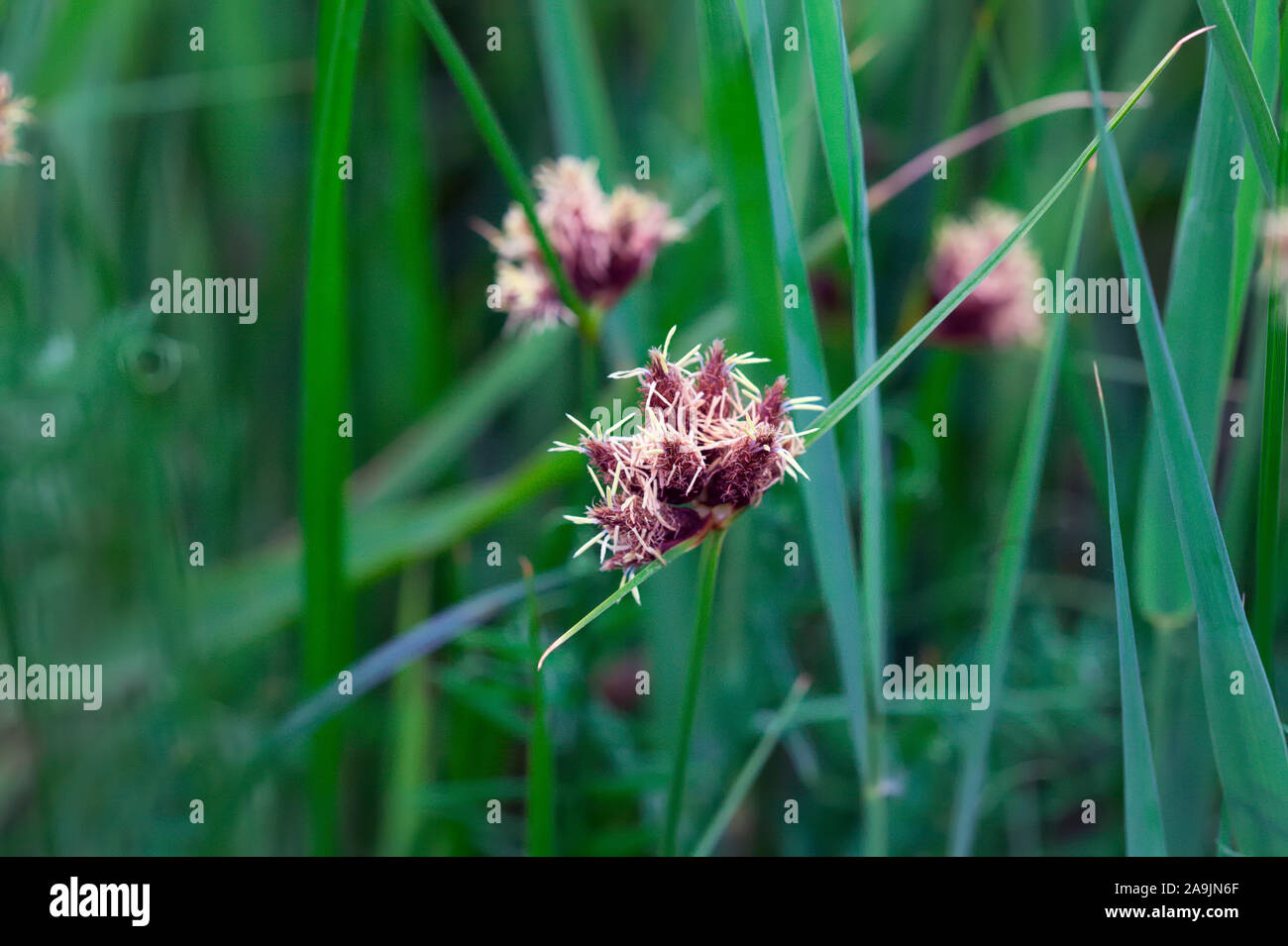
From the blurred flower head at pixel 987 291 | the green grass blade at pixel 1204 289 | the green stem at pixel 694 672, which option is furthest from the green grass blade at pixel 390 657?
the blurred flower head at pixel 987 291

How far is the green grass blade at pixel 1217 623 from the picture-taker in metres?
0.49

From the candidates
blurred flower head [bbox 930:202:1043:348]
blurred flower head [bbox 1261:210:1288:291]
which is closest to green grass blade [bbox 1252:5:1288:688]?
blurred flower head [bbox 1261:210:1288:291]

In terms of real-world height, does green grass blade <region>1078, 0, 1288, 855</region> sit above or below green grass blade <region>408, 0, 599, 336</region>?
below

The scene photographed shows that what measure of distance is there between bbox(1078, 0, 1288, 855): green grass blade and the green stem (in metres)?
0.24

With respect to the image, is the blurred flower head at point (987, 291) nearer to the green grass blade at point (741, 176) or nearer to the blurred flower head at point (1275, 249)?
the blurred flower head at point (1275, 249)

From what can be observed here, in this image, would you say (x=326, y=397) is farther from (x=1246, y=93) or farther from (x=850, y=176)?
(x=1246, y=93)

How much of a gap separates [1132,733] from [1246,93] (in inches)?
13.6

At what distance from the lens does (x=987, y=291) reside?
94 centimetres

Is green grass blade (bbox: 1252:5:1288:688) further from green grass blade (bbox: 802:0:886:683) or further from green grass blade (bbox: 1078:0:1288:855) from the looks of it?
green grass blade (bbox: 802:0:886:683)

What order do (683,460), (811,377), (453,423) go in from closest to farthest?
(683,460)
(811,377)
(453,423)

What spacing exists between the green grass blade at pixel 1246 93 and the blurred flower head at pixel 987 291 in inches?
16.4

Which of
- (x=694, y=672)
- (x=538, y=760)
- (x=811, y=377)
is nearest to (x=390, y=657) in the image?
(x=538, y=760)

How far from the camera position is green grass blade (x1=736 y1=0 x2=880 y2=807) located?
1.69 feet

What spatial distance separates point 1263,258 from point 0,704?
46.4 inches
